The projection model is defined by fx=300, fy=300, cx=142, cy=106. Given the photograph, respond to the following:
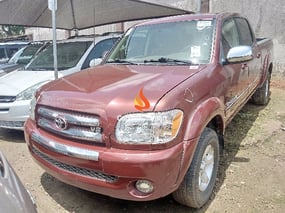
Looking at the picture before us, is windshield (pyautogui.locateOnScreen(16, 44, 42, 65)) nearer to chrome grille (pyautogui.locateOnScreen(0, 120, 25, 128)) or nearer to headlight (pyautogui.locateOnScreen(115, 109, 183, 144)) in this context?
chrome grille (pyautogui.locateOnScreen(0, 120, 25, 128))

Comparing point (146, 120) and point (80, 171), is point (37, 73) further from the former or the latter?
point (146, 120)

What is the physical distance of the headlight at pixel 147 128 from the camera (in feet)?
7.50

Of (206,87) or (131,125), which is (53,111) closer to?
(131,125)

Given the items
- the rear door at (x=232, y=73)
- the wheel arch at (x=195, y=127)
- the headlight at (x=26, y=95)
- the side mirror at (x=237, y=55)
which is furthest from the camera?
the headlight at (x=26, y=95)

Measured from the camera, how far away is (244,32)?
15.4 ft

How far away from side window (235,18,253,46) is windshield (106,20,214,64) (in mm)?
1075

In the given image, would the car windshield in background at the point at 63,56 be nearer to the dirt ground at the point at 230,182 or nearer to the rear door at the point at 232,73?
the dirt ground at the point at 230,182

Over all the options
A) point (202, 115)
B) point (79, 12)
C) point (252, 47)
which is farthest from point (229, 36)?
point (79, 12)

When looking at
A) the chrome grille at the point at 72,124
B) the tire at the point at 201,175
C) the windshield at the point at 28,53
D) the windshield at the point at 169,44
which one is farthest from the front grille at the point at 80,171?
the windshield at the point at 28,53

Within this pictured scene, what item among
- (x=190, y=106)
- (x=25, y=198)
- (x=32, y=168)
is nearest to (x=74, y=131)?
(x=25, y=198)

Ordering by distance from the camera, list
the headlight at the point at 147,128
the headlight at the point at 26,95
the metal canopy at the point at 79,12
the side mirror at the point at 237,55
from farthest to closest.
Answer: the metal canopy at the point at 79,12
the headlight at the point at 26,95
the side mirror at the point at 237,55
the headlight at the point at 147,128

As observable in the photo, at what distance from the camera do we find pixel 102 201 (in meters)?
3.02

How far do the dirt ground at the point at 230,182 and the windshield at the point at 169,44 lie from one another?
4.57 ft

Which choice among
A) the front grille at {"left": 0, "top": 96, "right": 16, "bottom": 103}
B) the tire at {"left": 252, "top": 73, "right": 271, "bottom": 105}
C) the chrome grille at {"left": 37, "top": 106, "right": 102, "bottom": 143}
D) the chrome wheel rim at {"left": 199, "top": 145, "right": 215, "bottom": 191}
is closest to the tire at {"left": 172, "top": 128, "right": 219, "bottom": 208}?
the chrome wheel rim at {"left": 199, "top": 145, "right": 215, "bottom": 191}
